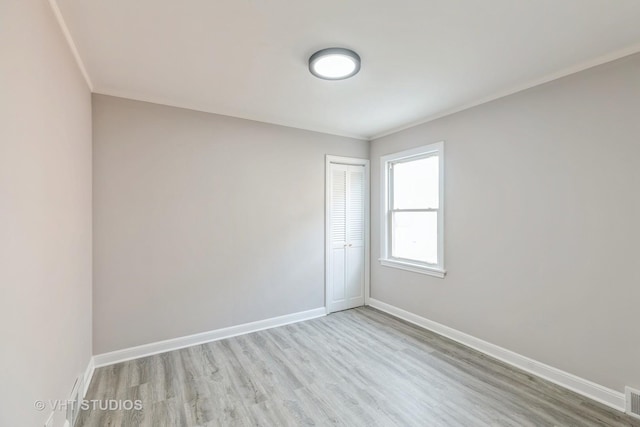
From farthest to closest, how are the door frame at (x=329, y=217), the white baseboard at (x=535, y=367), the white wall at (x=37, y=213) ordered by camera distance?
the door frame at (x=329, y=217)
the white baseboard at (x=535, y=367)
the white wall at (x=37, y=213)

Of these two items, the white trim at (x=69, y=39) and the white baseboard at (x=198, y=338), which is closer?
the white trim at (x=69, y=39)

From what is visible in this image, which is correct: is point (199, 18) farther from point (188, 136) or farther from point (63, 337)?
point (63, 337)

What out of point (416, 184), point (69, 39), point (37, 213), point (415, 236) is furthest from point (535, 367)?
point (69, 39)

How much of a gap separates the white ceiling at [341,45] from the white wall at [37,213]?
1.30 feet

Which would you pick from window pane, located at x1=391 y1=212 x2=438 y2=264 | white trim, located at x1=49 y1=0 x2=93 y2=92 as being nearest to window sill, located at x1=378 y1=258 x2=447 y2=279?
window pane, located at x1=391 y1=212 x2=438 y2=264

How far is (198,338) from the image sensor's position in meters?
3.14

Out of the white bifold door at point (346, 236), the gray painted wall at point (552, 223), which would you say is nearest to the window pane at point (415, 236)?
the gray painted wall at point (552, 223)

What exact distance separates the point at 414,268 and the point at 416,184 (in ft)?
3.62

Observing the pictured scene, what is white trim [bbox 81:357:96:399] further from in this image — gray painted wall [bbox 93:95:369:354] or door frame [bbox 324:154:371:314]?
door frame [bbox 324:154:371:314]

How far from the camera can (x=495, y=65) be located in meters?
2.30

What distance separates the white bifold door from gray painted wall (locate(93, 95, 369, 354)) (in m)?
0.20

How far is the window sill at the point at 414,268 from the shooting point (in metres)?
3.40

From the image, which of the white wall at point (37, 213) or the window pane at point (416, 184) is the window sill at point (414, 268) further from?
the white wall at point (37, 213)

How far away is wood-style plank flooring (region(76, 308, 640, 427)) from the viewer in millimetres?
2021
